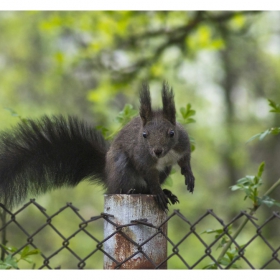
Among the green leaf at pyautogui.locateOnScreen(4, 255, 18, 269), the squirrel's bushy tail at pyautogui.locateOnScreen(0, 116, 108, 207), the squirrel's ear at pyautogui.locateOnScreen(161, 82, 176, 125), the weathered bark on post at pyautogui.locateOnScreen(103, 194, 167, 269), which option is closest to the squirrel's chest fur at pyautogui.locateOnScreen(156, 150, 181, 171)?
the squirrel's ear at pyautogui.locateOnScreen(161, 82, 176, 125)

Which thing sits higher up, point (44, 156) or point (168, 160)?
point (168, 160)

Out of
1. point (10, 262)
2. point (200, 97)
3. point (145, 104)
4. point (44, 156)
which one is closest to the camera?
point (10, 262)

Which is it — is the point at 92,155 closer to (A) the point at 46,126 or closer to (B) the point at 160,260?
(A) the point at 46,126

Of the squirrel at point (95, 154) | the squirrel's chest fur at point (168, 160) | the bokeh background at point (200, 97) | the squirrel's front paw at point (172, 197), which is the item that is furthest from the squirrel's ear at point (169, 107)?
the bokeh background at point (200, 97)

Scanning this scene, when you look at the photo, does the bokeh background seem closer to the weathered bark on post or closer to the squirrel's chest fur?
the squirrel's chest fur

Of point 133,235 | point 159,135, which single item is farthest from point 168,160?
point 133,235

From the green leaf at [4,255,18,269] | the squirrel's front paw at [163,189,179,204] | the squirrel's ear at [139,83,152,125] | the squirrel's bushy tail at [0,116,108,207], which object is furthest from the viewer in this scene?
the squirrel's front paw at [163,189,179,204]

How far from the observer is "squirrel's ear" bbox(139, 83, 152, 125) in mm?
2055

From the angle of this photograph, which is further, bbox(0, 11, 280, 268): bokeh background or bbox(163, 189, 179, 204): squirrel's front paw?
bbox(0, 11, 280, 268): bokeh background

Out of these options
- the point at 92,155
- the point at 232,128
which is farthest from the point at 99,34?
the point at 92,155

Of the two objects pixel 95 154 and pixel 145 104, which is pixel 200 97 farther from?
pixel 145 104

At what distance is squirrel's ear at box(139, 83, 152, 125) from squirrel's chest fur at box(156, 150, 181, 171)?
179 millimetres

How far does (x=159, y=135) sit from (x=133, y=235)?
754 millimetres

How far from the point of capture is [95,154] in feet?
8.17
